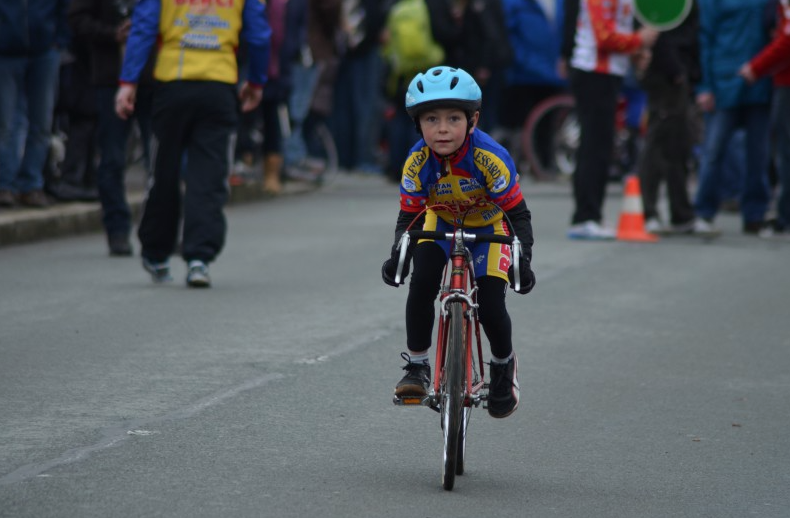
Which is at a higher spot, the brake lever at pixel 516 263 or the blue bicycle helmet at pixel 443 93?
the blue bicycle helmet at pixel 443 93

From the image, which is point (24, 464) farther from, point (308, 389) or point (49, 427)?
point (308, 389)

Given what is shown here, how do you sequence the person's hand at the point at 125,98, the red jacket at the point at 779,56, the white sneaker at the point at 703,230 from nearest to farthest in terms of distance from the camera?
the person's hand at the point at 125,98
the red jacket at the point at 779,56
the white sneaker at the point at 703,230

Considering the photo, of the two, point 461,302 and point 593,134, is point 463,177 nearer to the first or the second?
point 461,302

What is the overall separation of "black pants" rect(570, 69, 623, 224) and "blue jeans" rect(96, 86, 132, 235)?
3540 mm

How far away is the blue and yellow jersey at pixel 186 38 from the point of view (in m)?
9.73

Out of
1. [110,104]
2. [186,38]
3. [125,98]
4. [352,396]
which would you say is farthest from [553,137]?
[352,396]

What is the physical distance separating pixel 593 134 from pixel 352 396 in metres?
6.49

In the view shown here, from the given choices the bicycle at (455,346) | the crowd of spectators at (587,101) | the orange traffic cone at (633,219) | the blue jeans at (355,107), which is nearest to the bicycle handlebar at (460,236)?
the bicycle at (455,346)

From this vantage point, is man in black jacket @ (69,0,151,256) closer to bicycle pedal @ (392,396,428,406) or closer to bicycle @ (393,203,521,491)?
bicycle pedal @ (392,396,428,406)

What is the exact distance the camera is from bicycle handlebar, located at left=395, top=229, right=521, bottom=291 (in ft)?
17.3

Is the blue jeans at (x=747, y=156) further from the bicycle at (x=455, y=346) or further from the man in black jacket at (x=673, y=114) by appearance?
the bicycle at (x=455, y=346)

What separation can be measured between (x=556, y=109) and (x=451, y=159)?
13675 mm

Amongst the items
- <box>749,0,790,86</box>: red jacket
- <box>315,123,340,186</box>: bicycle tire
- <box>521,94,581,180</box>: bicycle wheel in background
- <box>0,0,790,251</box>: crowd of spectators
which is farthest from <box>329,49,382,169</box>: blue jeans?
<box>749,0,790,86</box>: red jacket

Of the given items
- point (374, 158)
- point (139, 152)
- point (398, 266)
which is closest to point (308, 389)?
point (398, 266)
